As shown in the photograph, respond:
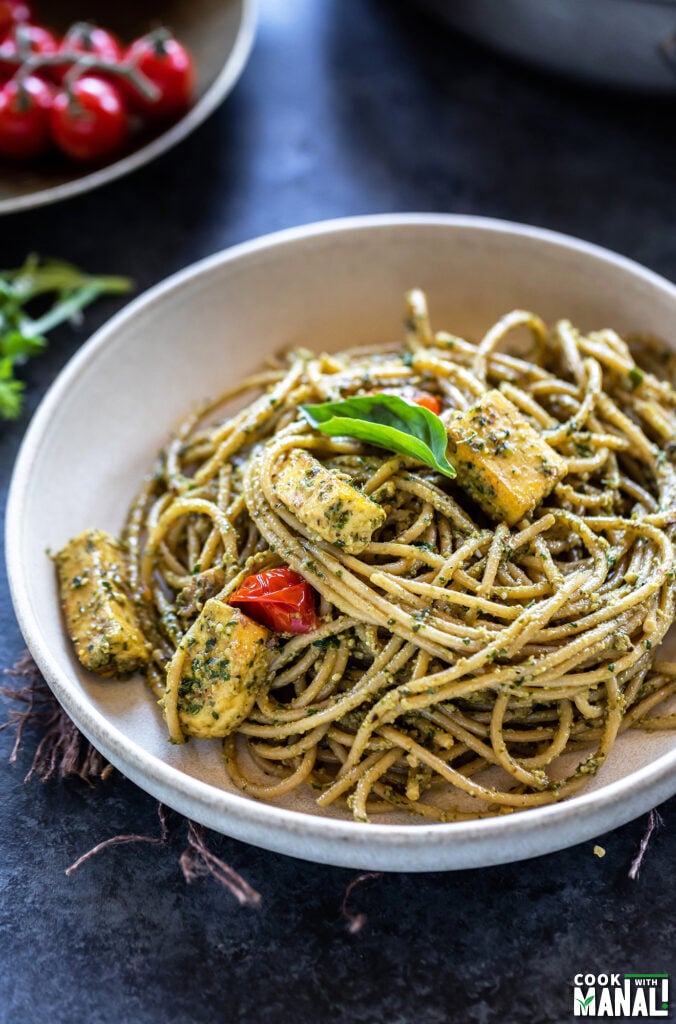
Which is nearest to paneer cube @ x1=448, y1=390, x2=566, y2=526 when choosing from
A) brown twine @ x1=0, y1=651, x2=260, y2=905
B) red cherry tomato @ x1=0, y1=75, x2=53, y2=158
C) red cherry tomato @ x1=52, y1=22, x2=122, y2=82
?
brown twine @ x1=0, y1=651, x2=260, y2=905

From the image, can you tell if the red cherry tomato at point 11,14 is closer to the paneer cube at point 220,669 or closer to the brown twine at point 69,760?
the brown twine at point 69,760

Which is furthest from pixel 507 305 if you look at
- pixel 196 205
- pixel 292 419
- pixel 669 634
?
pixel 196 205

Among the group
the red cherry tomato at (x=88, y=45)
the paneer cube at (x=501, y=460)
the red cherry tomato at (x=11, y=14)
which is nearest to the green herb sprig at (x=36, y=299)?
the red cherry tomato at (x=88, y=45)

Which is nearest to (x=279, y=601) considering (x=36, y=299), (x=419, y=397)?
(x=419, y=397)

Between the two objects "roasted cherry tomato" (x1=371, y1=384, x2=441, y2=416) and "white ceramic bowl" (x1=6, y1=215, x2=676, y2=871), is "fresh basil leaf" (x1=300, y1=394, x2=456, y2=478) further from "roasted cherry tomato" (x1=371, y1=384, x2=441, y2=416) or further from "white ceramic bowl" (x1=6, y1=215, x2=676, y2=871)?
"white ceramic bowl" (x1=6, y1=215, x2=676, y2=871)

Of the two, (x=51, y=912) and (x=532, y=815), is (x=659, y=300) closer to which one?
(x=532, y=815)

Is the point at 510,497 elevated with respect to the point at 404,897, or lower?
elevated
